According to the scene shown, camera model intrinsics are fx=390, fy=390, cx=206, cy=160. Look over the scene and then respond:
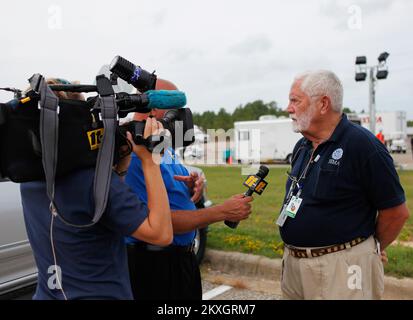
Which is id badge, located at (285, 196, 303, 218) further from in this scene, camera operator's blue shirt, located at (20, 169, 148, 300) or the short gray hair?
camera operator's blue shirt, located at (20, 169, 148, 300)

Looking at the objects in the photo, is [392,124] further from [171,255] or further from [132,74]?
[132,74]

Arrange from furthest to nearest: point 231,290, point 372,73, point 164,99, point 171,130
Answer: point 372,73 → point 231,290 → point 171,130 → point 164,99

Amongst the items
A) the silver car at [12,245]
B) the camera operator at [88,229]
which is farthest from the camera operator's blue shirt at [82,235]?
the silver car at [12,245]

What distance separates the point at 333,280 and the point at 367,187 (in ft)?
1.88

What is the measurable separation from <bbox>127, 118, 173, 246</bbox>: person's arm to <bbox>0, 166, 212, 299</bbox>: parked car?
1.49 m

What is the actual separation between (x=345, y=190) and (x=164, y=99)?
125 cm

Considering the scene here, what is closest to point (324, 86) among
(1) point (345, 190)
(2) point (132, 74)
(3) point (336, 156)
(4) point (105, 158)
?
(3) point (336, 156)

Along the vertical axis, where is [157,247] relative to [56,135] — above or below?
below

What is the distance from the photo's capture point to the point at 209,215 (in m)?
2.18

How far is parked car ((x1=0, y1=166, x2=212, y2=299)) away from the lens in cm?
303

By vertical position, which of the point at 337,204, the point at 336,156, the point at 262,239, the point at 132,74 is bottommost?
the point at 262,239

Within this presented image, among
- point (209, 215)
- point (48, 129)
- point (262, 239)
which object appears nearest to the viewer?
point (48, 129)

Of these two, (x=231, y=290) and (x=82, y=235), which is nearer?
(x=82, y=235)
